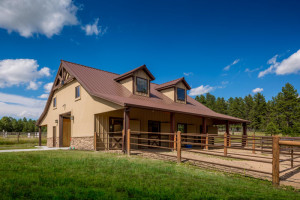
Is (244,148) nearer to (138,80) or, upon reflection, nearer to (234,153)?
(234,153)

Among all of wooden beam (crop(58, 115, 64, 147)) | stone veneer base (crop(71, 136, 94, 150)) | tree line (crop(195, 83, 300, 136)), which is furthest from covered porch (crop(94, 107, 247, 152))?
tree line (crop(195, 83, 300, 136))

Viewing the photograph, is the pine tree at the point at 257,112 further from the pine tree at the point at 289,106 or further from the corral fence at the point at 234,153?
the corral fence at the point at 234,153

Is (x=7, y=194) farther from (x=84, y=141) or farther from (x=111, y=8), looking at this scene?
(x=111, y=8)

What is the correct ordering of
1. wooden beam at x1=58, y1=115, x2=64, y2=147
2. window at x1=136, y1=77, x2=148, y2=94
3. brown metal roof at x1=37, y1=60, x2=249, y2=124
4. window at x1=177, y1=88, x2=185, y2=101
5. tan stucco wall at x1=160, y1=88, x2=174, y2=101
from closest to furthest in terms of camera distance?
1. brown metal roof at x1=37, y1=60, x2=249, y2=124
2. window at x1=136, y1=77, x2=148, y2=94
3. wooden beam at x1=58, y1=115, x2=64, y2=147
4. tan stucco wall at x1=160, y1=88, x2=174, y2=101
5. window at x1=177, y1=88, x2=185, y2=101

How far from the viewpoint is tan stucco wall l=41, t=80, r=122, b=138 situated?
12.9 meters

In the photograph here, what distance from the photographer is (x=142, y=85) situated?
15812mm

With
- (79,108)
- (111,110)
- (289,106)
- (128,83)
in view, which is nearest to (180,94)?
(128,83)

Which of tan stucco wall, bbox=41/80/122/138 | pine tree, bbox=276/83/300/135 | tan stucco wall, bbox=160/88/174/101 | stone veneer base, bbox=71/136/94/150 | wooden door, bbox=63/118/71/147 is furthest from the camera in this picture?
pine tree, bbox=276/83/300/135

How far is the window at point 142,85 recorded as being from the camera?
15.5 meters

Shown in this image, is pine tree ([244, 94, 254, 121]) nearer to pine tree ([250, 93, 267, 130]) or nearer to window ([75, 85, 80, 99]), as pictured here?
pine tree ([250, 93, 267, 130])

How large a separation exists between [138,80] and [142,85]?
54 cm

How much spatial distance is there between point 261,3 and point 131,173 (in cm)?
1408

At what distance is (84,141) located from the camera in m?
14.1

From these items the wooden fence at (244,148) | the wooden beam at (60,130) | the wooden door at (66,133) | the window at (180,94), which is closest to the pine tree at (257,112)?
the window at (180,94)
